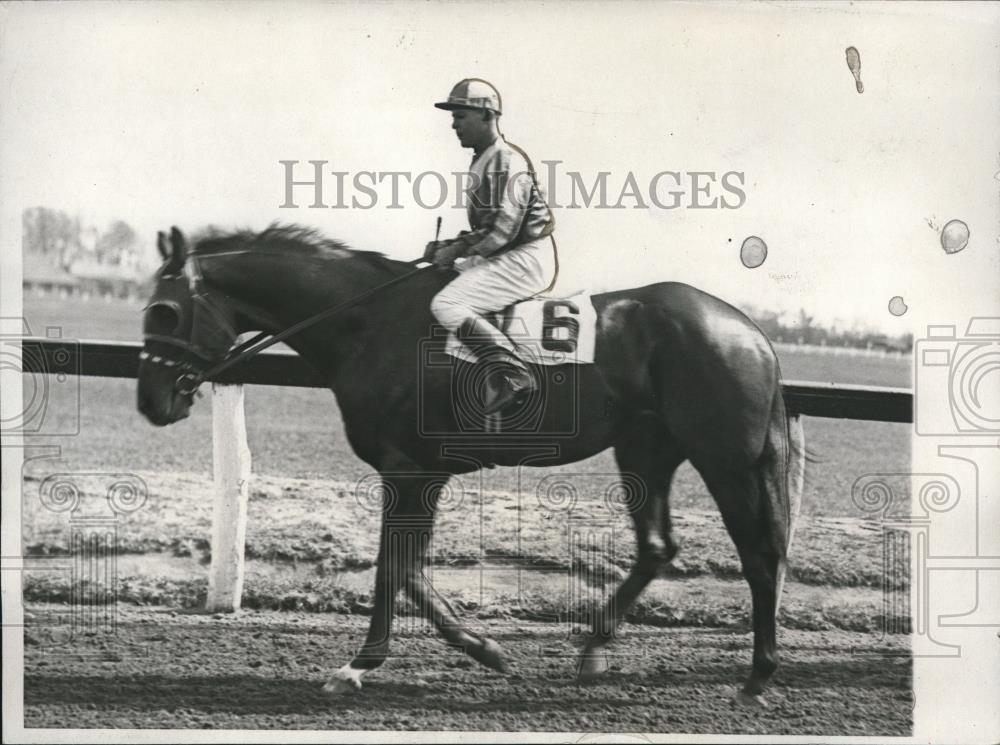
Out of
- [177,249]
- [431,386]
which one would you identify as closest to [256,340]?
[177,249]

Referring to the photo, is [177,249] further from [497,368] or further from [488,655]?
[488,655]

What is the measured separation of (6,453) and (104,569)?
28.9 inches

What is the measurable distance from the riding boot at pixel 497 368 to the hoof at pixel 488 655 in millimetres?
1092

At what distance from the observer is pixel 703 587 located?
4.45m

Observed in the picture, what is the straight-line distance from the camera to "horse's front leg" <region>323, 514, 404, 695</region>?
14.3 ft

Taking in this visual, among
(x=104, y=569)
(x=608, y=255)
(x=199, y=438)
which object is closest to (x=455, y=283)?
(x=608, y=255)

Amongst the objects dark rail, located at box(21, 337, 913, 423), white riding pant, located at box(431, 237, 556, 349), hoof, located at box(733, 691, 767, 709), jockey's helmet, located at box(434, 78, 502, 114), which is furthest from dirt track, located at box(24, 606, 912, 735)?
jockey's helmet, located at box(434, 78, 502, 114)

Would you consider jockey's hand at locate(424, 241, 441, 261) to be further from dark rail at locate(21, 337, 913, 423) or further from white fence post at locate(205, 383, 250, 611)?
white fence post at locate(205, 383, 250, 611)

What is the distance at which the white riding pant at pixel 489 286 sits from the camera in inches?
167

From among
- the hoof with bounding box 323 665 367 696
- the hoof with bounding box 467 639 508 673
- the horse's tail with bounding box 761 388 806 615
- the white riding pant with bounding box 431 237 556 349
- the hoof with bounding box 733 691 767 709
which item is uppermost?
the white riding pant with bounding box 431 237 556 349

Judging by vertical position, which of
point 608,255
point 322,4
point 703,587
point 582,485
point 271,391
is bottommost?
point 703,587

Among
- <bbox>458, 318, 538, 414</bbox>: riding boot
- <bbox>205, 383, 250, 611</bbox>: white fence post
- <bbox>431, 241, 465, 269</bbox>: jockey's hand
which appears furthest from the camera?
<bbox>205, 383, 250, 611</bbox>: white fence post

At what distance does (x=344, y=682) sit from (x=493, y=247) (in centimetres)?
210

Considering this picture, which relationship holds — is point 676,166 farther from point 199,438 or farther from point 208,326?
point 199,438
